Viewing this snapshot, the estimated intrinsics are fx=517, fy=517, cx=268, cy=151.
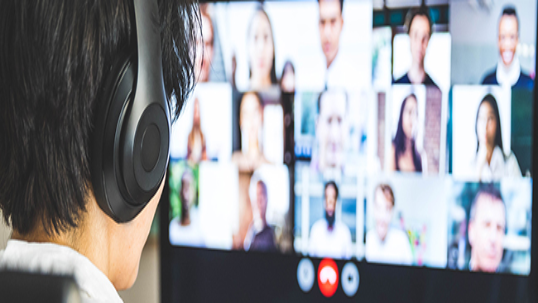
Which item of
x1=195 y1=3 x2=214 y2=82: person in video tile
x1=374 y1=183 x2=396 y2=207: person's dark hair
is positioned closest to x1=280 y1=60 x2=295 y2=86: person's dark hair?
x1=195 y1=3 x2=214 y2=82: person in video tile

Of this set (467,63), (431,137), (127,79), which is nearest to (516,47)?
(467,63)

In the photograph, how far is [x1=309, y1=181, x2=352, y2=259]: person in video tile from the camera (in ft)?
3.11

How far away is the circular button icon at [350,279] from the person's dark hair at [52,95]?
60cm

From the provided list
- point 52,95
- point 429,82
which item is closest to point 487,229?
point 429,82

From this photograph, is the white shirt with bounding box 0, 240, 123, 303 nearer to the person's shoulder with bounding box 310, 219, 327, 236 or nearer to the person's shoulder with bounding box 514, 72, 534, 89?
the person's shoulder with bounding box 310, 219, 327, 236

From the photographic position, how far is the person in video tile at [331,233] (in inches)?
37.3

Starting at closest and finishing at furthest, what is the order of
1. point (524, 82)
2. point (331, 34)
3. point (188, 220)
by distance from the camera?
point (524, 82)
point (331, 34)
point (188, 220)

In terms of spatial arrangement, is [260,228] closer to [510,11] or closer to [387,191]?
[387,191]

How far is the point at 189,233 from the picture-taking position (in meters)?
1.06

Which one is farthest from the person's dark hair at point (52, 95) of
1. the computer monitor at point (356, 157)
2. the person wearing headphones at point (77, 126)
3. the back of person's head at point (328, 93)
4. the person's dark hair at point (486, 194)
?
the person's dark hair at point (486, 194)

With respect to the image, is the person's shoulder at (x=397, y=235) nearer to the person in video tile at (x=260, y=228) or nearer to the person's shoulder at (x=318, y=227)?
the person's shoulder at (x=318, y=227)

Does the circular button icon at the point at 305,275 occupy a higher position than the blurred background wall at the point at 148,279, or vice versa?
the circular button icon at the point at 305,275

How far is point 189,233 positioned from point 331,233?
30cm

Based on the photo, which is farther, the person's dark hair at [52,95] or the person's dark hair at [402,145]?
the person's dark hair at [402,145]
